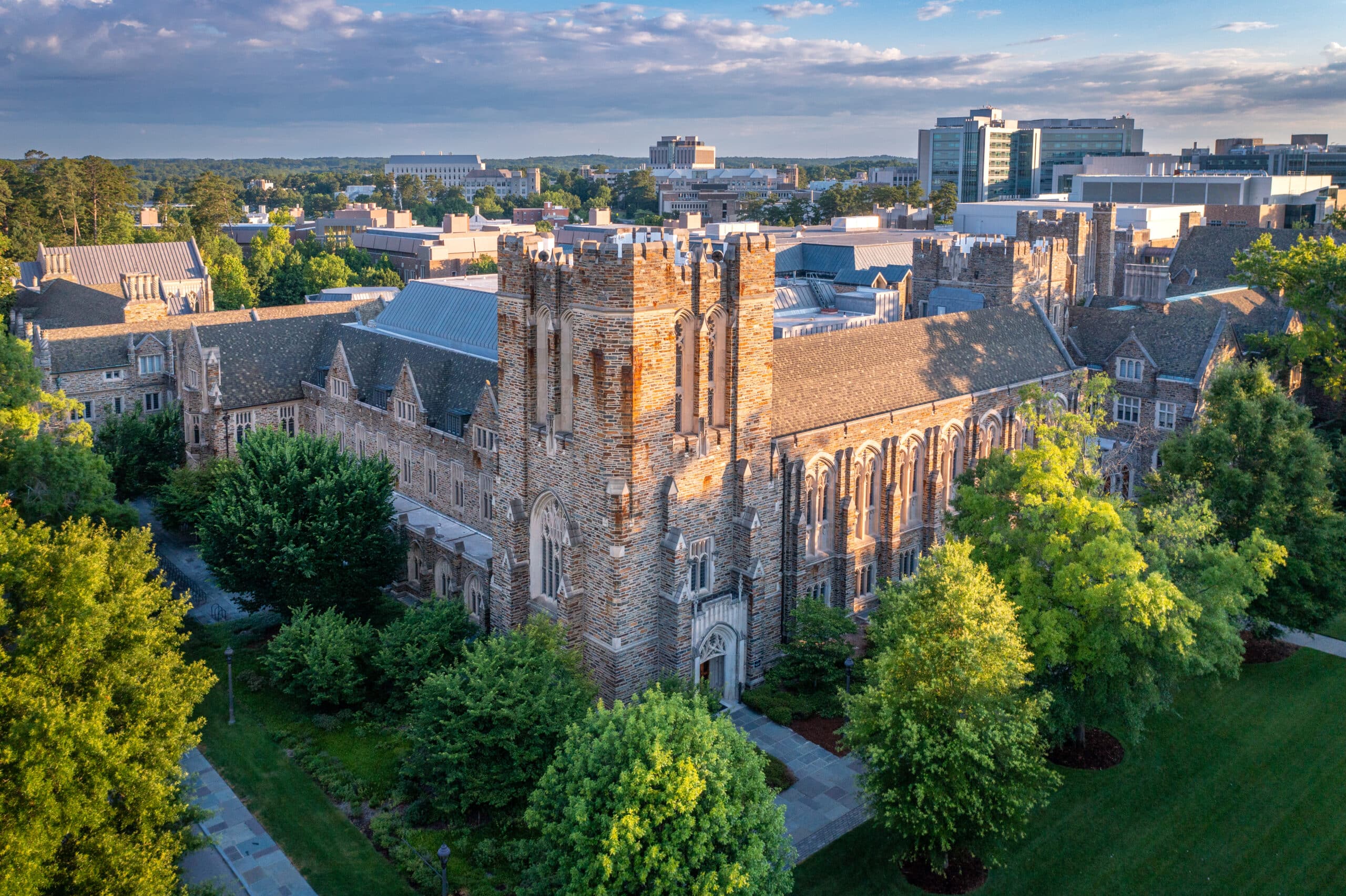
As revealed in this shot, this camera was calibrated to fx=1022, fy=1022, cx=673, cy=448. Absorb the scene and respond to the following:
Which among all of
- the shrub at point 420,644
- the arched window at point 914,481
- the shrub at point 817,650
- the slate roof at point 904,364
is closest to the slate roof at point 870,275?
the slate roof at point 904,364

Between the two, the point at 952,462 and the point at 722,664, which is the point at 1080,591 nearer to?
the point at 722,664

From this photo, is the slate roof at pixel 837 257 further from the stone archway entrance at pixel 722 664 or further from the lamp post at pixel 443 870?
the lamp post at pixel 443 870

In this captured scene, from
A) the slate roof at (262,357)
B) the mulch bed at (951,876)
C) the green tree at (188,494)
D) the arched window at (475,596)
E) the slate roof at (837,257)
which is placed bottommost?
the mulch bed at (951,876)

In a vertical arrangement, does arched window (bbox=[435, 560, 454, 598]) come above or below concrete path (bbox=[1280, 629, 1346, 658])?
above

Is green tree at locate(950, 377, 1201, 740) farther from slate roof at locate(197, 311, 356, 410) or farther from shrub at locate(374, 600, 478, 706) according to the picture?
slate roof at locate(197, 311, 356, 410)

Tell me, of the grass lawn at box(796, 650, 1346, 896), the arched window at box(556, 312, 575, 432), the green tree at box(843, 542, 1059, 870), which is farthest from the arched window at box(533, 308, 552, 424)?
the grass lawn at box(796, 650, 1346, 896)

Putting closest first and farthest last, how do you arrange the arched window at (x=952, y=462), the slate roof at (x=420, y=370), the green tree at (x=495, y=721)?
the green tree at (x=495, y=721)
the arched window at (x=952, y=462)
the slate roof at (x=420, y=370)
